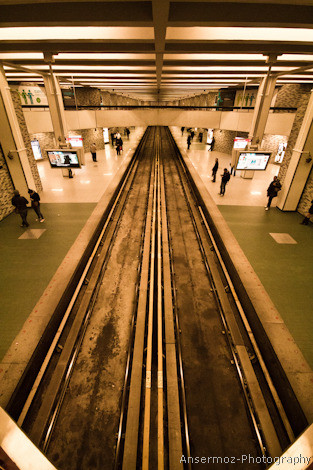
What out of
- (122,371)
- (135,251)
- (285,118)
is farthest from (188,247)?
(285,118)

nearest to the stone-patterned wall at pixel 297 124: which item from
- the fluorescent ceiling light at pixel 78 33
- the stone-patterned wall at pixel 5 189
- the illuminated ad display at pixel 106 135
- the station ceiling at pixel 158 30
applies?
the station ceiling at pixel 158 30

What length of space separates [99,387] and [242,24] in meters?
7.89

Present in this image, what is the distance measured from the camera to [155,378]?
4512 mm

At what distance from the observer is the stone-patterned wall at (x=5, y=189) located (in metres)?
9.99

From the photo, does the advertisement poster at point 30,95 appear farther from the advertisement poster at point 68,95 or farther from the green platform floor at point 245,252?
the green platform floor at point 245,252

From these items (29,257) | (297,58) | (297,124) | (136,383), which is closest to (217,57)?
(297,58)

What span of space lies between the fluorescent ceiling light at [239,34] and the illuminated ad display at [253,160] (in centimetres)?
422

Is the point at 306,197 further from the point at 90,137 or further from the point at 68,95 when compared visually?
the point at 68,95

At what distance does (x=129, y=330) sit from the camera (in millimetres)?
5473

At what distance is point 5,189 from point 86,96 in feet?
47.4

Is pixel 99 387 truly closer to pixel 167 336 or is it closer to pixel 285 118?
pixel 167 336

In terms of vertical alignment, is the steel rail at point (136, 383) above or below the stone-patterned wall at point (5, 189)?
below

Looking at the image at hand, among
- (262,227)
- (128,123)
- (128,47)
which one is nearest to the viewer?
(128,47)

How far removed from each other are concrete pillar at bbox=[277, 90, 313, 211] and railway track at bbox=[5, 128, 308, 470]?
19.8ft
